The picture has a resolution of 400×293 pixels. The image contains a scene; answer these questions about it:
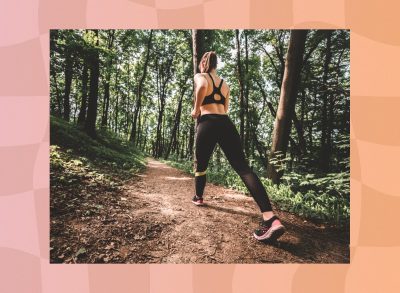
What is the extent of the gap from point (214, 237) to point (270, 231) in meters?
0.61

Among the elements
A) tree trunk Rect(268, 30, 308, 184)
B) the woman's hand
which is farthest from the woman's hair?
tree trunk Rect(268, 30, 308, 184)

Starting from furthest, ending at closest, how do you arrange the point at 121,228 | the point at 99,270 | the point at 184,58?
the point at 184,58 < the point at 121,228 < the point at 99,270

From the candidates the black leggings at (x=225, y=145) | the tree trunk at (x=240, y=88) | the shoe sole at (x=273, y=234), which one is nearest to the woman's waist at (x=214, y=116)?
the black leggings at (x=225, y=145)

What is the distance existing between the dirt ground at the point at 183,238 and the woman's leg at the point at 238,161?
483 millimetres

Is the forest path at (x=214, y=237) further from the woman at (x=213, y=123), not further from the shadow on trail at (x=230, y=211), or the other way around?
the woman at (x=213, y=123)

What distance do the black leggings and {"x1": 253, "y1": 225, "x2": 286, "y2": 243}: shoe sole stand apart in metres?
0.35

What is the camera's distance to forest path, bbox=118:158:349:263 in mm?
2656

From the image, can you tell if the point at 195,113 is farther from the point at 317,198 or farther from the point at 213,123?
the point at 317,198
